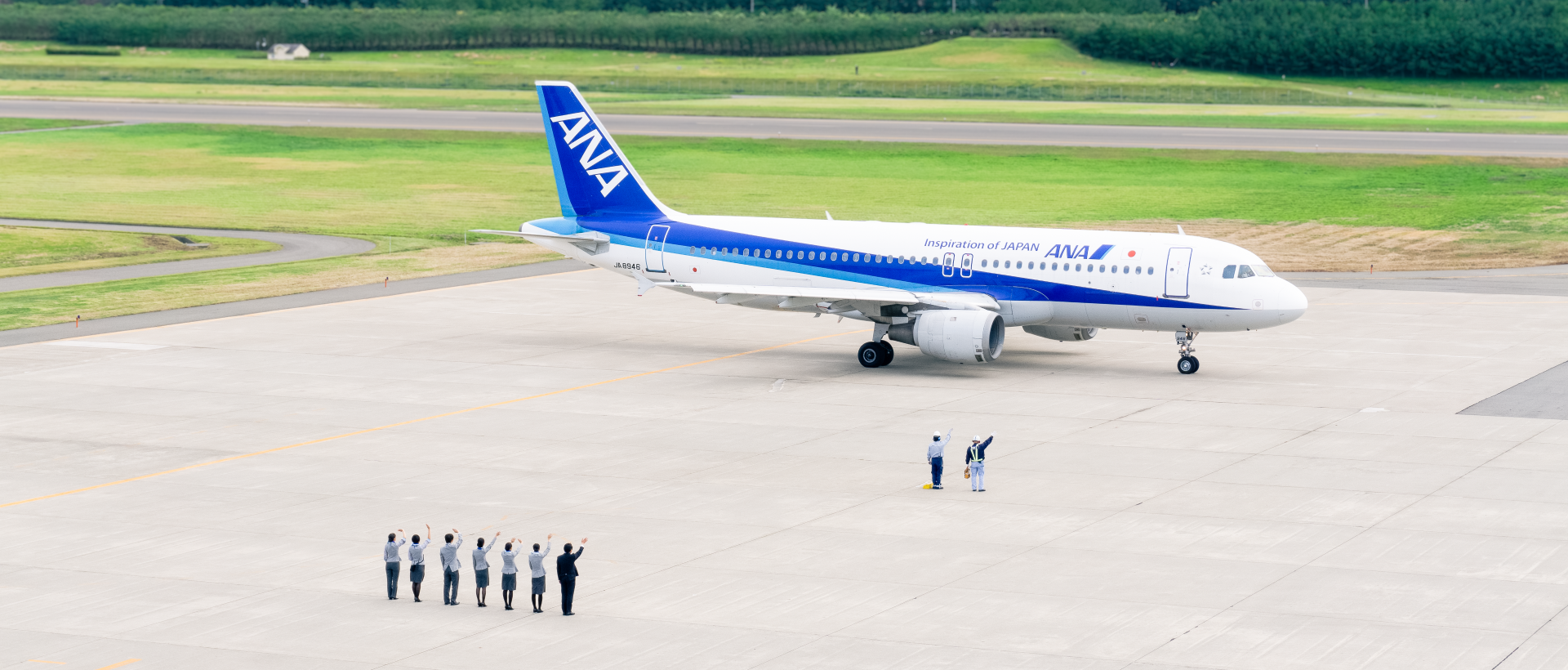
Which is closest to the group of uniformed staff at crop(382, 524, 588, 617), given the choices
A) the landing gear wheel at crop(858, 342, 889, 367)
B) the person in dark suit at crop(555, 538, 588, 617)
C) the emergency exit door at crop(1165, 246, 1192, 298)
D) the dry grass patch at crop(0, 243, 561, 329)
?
the person in dark suit at crop(555, 538, 588, 617)

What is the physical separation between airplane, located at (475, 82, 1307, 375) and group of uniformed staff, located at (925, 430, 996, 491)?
13467mm

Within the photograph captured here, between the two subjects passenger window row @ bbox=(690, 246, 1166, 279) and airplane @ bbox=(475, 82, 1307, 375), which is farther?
passenger window row @ bbox=(690, 246, 1166, 279)

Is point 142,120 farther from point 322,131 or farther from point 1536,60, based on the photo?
point 1536,60

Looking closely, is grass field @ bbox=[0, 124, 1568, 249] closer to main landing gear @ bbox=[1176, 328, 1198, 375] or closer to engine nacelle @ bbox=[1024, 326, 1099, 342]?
engine nacelle @ bbox=[1024, 326, 1099, 342]

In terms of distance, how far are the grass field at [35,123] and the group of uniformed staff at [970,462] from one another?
384 feet

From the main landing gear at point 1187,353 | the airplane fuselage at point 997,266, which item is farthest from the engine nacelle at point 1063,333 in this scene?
the main landing gear at point 1187,353

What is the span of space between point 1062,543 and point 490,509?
11.4 m

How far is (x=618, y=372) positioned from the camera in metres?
→ 51.5

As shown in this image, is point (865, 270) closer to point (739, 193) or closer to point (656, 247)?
point (656, 247)

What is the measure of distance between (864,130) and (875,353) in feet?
276

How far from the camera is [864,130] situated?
135 metres

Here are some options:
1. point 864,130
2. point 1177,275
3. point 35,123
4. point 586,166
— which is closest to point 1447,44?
point 864,130

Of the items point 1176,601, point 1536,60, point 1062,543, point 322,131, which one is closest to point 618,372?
point 1062,543

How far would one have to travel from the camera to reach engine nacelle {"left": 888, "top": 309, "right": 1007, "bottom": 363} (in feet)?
164
